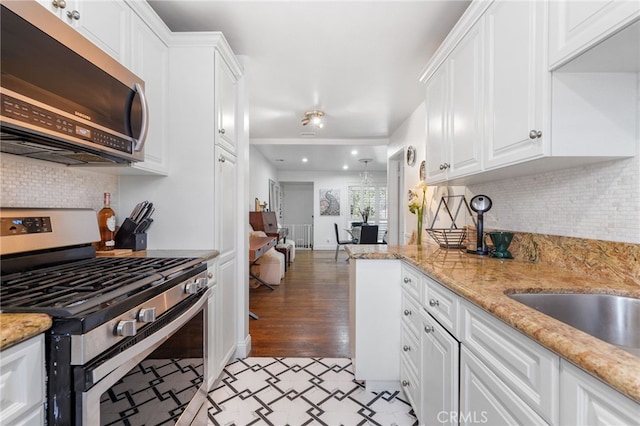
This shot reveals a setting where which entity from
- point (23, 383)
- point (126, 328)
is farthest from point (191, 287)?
point (23, 383)

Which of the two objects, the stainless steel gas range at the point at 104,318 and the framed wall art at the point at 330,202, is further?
the framed wall art at the point at 330,202

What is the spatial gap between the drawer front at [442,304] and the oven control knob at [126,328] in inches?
43.7

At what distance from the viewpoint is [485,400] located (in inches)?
36.1

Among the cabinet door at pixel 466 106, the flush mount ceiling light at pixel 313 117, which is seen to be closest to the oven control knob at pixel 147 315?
the cabinet door at pixel 466 106

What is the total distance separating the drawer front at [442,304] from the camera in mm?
1136

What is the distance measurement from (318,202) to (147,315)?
26.8ft

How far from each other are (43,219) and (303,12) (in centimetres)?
177

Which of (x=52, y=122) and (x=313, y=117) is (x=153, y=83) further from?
(x=313, y=117)

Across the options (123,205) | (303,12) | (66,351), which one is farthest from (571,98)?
(123,205)

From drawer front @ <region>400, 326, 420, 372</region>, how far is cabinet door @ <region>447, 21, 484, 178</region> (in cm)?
97

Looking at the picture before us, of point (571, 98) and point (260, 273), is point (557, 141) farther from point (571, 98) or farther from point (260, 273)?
point (260, 273)

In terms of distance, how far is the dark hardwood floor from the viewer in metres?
2.51

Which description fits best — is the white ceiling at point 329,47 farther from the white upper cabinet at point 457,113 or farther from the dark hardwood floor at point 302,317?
the dark hardwood floor at point 302,317

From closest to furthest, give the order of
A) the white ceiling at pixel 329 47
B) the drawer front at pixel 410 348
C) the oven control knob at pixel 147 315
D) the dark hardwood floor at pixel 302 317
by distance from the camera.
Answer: the oven control knob at pixel 147 315
the drawer front at pixel 410 348
the white ceiling at pixel 329 47
the dark hardwood floor at pixel 302 317
